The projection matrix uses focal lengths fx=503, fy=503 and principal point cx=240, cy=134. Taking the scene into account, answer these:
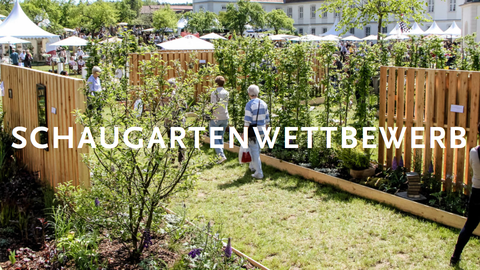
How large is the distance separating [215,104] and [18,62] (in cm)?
2916

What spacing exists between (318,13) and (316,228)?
77506 millimetres

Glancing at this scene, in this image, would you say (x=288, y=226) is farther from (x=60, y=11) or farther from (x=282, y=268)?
(x=60, y=11)

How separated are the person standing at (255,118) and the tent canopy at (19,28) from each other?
19.0 m

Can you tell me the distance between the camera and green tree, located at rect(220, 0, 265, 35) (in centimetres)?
6406

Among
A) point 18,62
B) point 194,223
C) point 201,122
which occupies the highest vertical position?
point 18,62

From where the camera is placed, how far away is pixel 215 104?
509cm

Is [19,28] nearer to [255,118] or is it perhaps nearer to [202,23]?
[255,118]

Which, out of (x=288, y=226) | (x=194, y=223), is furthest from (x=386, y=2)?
(x=194, y=223)

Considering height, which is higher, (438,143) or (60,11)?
(60,11)

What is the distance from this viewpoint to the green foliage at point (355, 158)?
8.20 metres

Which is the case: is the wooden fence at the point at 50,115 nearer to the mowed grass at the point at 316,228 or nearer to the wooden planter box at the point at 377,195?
the mowed grass at the point at 316,228

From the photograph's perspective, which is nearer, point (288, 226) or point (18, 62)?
point (288, 226)

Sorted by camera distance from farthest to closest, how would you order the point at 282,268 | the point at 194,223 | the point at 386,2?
the point at 386,2
the point at 194,223
the point at 282,268

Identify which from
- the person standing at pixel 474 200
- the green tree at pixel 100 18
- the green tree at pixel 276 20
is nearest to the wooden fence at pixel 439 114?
the person standing at pixel 474 200
